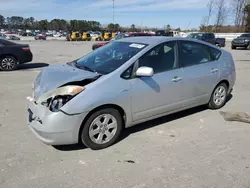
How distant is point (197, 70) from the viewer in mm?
4555

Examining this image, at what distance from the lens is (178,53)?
4340 millimetres

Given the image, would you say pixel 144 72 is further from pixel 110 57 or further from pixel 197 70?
pixel 197 70

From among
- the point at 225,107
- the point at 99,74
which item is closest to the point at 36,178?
the point at 99,74

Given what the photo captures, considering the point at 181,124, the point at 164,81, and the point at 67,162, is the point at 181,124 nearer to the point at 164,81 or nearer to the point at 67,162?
the point at 164,81

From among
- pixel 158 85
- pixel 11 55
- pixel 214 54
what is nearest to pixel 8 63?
pixel 11 55

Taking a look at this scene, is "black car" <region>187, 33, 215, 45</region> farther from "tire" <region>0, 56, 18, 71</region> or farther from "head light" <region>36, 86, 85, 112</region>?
"head light" <region>36, 86, 85, 112</region>

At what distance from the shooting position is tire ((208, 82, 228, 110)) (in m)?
5.15

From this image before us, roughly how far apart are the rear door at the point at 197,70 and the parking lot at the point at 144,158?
1.62 ft

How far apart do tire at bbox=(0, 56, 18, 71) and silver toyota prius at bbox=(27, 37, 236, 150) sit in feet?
23.7

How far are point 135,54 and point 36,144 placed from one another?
2055 millimetres

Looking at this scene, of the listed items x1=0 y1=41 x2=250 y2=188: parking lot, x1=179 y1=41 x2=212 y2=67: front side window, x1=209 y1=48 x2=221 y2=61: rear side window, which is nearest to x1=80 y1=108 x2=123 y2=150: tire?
x1=0 y1=41 x2=250 y2=188: parking lot

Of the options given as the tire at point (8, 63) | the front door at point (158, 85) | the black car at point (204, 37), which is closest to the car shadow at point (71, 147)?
the front door at point (158, 85)

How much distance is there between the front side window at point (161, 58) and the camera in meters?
3.94

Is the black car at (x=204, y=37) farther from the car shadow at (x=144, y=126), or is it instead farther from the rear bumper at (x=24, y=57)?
the car shadow at (x=144, y=126)
